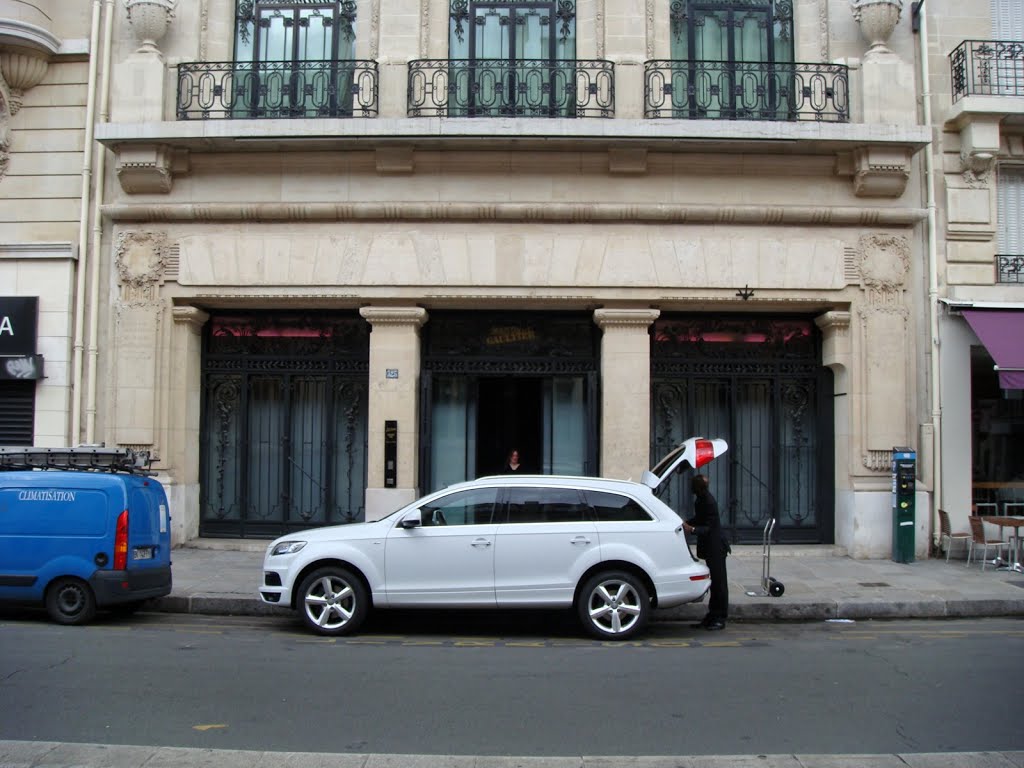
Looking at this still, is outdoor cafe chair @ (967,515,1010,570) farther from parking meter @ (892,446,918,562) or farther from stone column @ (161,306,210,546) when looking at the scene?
stone column @ (161,306,210,546)

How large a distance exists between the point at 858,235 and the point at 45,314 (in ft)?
41.5

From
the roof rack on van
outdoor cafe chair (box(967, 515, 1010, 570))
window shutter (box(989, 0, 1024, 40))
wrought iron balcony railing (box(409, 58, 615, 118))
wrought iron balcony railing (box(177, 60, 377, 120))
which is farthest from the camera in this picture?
window shutter (box(989, 0, 1024, 40))

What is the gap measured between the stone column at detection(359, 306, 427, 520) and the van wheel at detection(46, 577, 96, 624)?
5.05 m

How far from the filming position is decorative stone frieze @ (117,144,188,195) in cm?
1429

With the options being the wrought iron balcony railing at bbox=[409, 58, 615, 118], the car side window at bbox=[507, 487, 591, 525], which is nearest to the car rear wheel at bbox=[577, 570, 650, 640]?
the car side window at bbox=[507, 487, 591, 525]

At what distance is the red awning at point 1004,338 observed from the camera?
13.3m

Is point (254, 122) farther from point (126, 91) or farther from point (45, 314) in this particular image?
point (45, 314)

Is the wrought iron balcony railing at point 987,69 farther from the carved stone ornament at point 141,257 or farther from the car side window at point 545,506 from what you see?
the carved stone ornament at point 141,257

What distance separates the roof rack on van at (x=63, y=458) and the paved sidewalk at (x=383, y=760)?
512 centimetres

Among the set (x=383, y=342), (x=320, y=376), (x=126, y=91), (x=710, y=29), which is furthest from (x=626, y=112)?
(x=126, y=91)

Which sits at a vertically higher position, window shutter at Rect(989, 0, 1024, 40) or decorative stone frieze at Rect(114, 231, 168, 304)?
window shutter at Rect(989, 0, 1024, 40)

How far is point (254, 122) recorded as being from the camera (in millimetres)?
13961

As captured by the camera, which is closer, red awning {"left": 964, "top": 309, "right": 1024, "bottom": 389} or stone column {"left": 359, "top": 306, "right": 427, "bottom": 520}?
red awning {"left": 964, "top": 309, "right": 1024, "bottom": 389}

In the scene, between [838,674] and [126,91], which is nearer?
[838,674]
